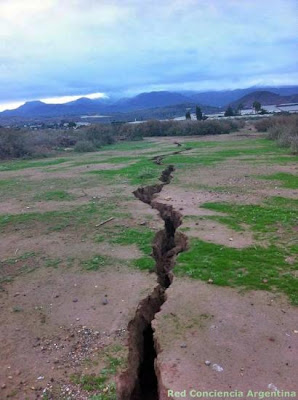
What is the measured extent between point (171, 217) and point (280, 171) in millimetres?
8141

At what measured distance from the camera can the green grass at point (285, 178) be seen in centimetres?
1556

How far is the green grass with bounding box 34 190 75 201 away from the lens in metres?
15.7

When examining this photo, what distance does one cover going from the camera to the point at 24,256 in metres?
9.97

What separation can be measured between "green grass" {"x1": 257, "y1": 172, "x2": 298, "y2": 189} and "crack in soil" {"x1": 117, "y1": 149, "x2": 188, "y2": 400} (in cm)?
571

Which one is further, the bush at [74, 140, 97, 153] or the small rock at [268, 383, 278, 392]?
the bush at [74, 140, 97, 153]

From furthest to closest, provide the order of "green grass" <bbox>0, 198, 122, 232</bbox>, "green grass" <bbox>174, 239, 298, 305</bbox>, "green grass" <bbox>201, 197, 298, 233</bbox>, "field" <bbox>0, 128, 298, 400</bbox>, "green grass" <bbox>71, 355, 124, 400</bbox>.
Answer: "green grass" <bbox>0, 198, 122, 232</bbox> < "green grass" <bbox>201, 197, 298, 233</bbox> < "green grass" <bbox>174, 239, 298, 305</bbox> < "field" <bbox>0, 128, 298, 400</bbox> < "green grass" <bbox>71, 355, 124, 400</bbox>

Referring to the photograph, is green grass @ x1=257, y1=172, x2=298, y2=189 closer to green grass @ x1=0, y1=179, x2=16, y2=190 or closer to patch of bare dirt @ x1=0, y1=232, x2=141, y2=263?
patch of bare dirt @ x1=0, y1=232, x2=141, y2=263

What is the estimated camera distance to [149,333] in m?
7.07

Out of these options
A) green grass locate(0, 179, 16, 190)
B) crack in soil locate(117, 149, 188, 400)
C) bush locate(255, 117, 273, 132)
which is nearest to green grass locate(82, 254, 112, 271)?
crack in soil locate(117, 149, 188, 400)

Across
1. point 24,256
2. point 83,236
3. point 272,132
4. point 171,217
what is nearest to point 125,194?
point 171,217

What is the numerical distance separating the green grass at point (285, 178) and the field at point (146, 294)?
1.83 feet

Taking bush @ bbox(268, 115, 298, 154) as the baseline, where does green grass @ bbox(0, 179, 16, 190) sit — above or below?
above

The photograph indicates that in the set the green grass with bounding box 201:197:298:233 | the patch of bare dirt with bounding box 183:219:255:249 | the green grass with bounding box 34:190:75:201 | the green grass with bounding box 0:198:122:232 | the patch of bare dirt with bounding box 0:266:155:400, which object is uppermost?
the patch of bare dirt with bounding box 0:266:155:400

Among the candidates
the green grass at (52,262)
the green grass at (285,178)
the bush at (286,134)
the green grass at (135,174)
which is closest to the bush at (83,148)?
the green grass at (135,174)
